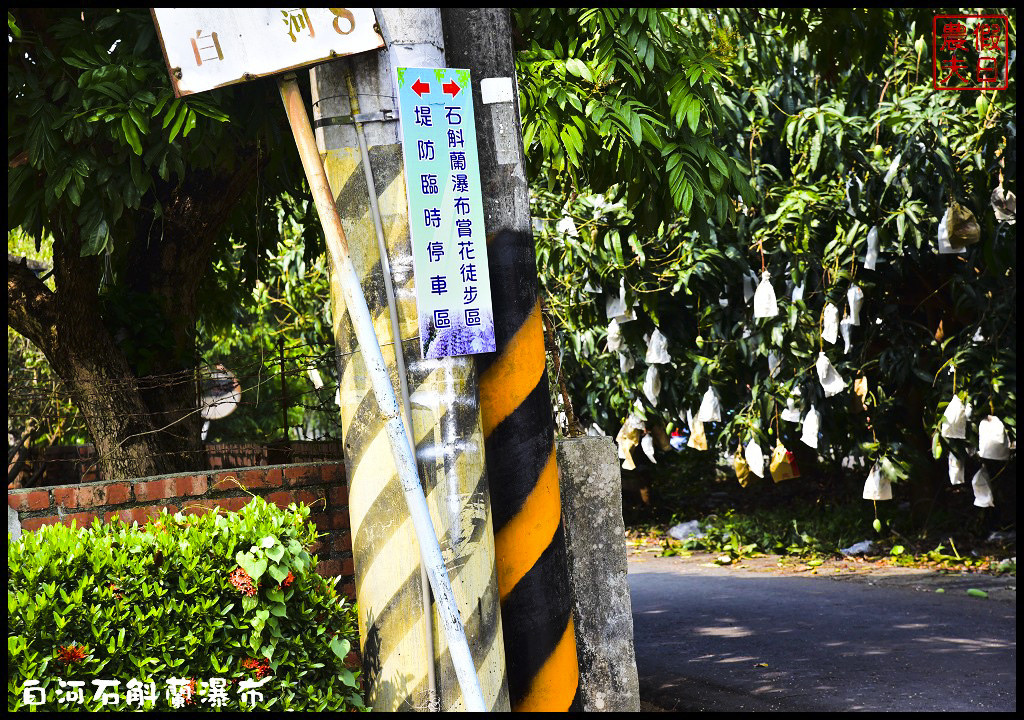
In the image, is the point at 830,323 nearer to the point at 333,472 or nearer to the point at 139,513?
the point at 333,472

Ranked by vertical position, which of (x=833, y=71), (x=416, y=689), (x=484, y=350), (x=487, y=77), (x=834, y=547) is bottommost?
(x=834, y=547)

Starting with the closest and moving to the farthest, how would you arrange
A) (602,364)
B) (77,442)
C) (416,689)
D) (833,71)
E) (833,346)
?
(416,689)
(833,71)
(833,346)
(77,442)
(602,364)

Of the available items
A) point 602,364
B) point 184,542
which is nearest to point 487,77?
point 184,542

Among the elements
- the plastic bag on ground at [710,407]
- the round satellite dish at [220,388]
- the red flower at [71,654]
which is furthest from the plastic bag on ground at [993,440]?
the red flower at [71,654]

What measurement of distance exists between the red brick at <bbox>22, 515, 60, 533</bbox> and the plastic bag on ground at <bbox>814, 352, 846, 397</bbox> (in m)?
6.79

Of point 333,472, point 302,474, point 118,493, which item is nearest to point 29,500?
point 118,493

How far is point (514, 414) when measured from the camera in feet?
11.0

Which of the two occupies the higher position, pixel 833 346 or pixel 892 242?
pixel 892 242

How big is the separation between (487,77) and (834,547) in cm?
898

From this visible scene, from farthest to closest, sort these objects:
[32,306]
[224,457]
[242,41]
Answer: [224,457]
[32,306]
[242,41]

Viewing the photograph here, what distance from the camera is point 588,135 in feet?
15.6

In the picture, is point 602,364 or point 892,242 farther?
point 602,364

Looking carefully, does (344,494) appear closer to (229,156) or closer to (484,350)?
(484,350)

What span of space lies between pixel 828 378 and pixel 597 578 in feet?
18.3
